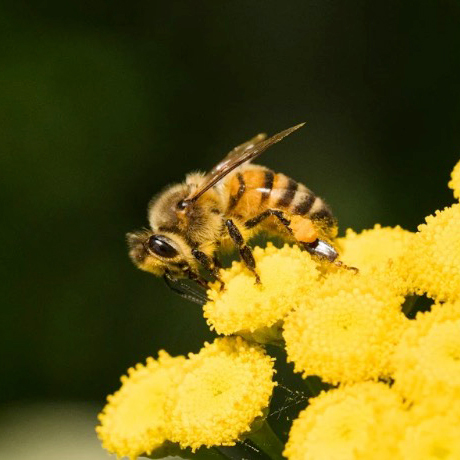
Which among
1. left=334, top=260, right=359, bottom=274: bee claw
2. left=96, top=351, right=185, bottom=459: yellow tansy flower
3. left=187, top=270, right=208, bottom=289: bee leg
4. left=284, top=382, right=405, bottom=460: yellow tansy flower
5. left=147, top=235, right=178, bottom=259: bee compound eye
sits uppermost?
left=147, top=235, right=178, bottom=259: bee compound eye

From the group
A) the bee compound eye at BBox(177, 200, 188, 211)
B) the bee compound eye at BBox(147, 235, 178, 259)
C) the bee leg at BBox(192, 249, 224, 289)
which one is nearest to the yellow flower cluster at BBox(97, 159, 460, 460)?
the bee leg at BBox(192, 249, 224, 289)

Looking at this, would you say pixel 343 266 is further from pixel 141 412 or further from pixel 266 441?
pixel 141 412

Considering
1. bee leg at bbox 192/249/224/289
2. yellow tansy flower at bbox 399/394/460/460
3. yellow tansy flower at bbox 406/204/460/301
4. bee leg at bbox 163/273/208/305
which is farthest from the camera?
bee leg at bbox 163/273/208/305

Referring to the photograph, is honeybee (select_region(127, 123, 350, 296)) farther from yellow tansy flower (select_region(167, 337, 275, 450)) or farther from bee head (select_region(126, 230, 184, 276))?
yellow tansy flower (select_region(167, 337, 275, 450))

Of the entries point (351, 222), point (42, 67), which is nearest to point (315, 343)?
point (351, 222)

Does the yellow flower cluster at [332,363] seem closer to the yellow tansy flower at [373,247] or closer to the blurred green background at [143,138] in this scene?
the yellow tansy flower at [373,247]

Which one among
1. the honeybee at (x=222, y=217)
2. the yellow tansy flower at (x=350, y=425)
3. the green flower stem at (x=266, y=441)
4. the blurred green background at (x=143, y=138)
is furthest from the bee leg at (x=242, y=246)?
the blurred green background at (x=143, y=138)

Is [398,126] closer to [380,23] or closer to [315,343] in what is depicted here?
[380,23]
